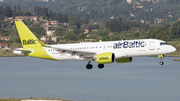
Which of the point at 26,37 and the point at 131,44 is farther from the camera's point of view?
the point at 26,37

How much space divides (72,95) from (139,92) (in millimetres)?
13159

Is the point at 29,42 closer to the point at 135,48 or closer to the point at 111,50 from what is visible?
the point at 111,50

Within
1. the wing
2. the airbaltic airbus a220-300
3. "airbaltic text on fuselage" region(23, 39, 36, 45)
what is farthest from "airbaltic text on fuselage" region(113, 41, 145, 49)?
"airbaltic text on fuselage" region(23, 39, 36, 45)

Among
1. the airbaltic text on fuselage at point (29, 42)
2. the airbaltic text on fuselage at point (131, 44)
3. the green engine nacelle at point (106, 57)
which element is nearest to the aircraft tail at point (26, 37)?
the airbaltic text on fuselage at point (29, 42)

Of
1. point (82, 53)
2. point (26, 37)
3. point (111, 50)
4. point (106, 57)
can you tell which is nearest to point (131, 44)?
point (111, 50)

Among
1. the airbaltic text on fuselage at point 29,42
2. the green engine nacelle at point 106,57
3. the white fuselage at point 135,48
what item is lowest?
the green engine nacelle at point 106,57

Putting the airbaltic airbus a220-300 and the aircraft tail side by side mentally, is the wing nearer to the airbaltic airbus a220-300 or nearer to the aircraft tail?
the airbaltic airbus a220-300

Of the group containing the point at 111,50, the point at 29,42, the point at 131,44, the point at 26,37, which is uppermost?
the point at 26,37

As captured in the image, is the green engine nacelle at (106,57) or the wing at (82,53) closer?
the green engine nacelle at (106,57)

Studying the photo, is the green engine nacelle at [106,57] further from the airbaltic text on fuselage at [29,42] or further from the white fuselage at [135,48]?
the airbaltic text on fuselage at [29,42]

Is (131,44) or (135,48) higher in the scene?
(131,44)

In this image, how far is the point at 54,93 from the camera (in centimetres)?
6525

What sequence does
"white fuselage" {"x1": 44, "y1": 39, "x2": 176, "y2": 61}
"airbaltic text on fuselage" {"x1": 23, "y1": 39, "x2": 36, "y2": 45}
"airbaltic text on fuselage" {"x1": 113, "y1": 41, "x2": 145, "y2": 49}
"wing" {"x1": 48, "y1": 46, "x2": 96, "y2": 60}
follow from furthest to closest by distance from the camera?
1. "airbaltic text on fuselage" {"x1": 23, "y1": 39, "x2": 36, "y2": 45}
2. "wing" {"x1": 48, "y1": 46, "x2": 96, "y2": 60}
3. "airbaltic text on fuselage" {"x1": 113, "y1": 41, "x2": 145, "y2": 49}
4. "white fuselage" {"x1": 44, "y1": 39, "x2": 176, "y2": 61}

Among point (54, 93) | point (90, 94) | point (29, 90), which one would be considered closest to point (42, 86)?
point (29, 90)
